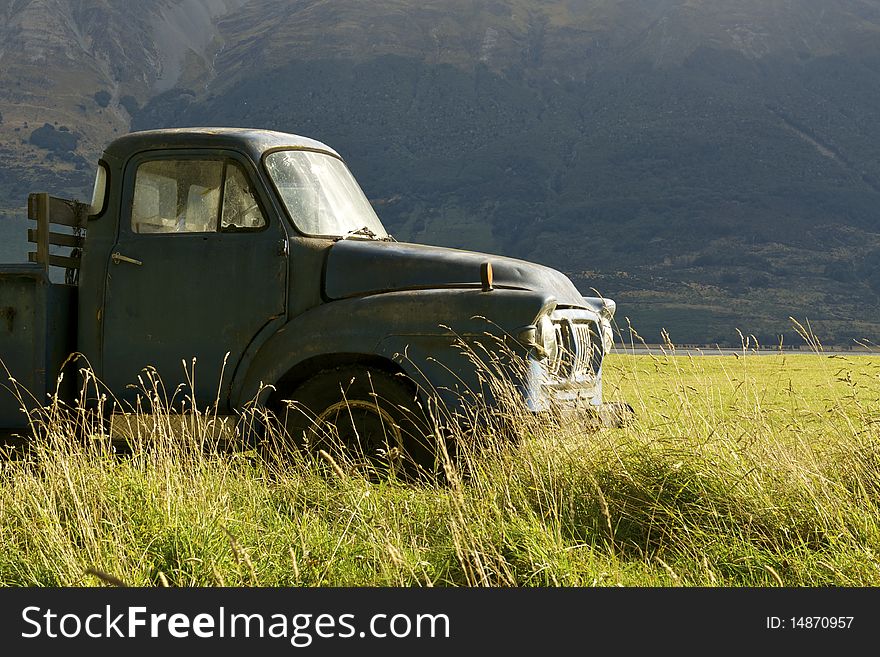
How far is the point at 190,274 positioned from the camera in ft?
24.9

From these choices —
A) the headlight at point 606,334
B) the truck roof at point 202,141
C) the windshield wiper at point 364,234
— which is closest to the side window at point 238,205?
the truck roof at point 202,141

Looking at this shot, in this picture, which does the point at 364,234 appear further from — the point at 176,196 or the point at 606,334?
the point at 606,334

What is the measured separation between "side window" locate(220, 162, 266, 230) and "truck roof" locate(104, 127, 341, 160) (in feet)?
0.57

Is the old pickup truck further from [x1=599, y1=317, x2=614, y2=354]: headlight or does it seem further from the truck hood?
[x1=599, y1=317, x2=614, y2=354]: headlight

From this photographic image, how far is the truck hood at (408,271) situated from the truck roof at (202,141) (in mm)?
983

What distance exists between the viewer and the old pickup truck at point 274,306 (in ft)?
22.8

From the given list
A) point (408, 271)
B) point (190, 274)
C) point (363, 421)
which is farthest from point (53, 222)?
point (363, 421)

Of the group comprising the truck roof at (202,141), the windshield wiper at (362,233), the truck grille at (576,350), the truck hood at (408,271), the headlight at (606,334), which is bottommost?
the headlight at (606,334)

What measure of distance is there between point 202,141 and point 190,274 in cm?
100

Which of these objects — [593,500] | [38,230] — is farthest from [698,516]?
[38,230]

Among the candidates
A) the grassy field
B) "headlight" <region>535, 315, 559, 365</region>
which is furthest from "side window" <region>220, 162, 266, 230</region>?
"headlight" <region>535, 315, 559, 365</region>

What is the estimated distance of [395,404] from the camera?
23.0ft

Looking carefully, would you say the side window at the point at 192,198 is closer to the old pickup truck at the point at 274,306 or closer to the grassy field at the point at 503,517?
the old pickup truck at the point at 274,306

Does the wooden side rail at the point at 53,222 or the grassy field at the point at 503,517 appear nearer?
the grassy field at the point at 503,517
